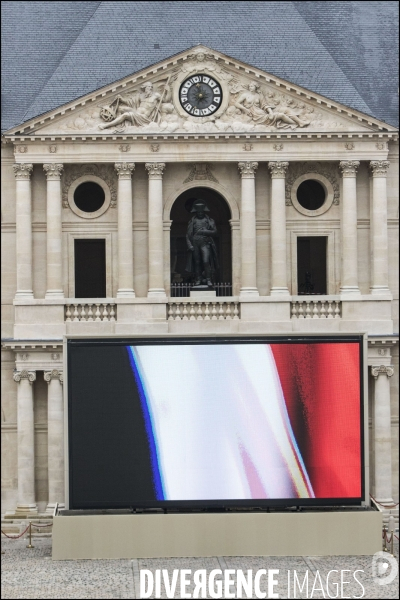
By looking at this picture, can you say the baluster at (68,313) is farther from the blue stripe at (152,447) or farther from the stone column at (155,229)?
the blue stripe at (152,447)

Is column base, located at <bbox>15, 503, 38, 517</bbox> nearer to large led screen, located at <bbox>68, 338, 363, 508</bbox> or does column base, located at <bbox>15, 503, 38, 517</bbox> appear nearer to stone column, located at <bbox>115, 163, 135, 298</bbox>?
large led screen, located at <bbox>68, 338, 363, 508</bbox>

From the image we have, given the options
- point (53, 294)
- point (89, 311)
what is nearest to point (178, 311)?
point (89, 311)

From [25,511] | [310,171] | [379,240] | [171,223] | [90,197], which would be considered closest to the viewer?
[25,511]

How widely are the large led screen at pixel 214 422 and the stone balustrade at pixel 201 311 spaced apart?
4824mm

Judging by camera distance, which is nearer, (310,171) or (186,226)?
(310,171)

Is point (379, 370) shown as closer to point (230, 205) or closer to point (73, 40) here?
point (230, 205)

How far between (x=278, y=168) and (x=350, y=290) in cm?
526

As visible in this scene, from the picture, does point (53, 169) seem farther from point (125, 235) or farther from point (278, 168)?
point (278, 168)

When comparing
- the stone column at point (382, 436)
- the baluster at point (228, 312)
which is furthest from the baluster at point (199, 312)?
the stone column at point (382, 436)

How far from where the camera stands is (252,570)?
44312 mm

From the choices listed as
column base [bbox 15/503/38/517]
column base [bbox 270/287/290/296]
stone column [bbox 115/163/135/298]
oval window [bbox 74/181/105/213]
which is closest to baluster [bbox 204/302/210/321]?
column base [bbox 270/287/290/296]

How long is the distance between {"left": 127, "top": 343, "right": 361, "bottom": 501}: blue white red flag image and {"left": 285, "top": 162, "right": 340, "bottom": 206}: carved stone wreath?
313 inches

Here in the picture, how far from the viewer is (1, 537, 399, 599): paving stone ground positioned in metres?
42.2

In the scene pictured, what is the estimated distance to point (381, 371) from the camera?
52.3 metres
